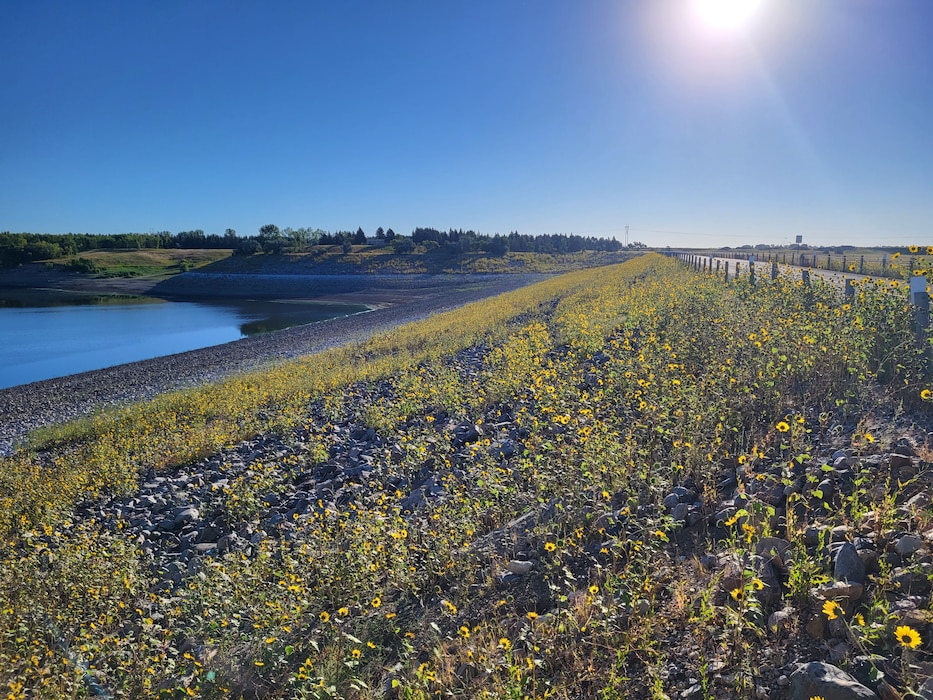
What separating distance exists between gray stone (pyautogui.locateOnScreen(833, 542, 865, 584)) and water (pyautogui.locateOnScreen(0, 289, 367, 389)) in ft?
98.8

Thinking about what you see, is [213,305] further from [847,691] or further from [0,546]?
[847,691]

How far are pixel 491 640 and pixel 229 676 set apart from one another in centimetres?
194

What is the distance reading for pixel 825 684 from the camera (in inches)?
88.8

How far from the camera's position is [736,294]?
452 inches

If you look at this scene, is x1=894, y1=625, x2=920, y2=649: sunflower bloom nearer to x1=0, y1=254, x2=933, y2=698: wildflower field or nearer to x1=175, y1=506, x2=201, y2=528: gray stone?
x1=0, y1=254, x2=933, y2=698: wildflower field

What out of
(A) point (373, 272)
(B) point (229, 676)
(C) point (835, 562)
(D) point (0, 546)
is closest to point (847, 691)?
(C) point (835, 562)

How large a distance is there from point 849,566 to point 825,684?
2.76 feet

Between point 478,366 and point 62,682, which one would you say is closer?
point 62,682

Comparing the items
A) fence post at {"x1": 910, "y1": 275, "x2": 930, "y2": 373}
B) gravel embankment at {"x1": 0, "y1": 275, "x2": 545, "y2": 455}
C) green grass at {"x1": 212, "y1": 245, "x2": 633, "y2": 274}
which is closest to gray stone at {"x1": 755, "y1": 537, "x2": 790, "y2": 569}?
fence post at {"x1": 910, "y1": 275, "x2": 930, "y2": 373}

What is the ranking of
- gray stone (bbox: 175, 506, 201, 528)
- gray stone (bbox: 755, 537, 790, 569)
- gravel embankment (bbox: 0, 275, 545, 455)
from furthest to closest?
1. gravel embankment (bbox: 0, 275, 545, 455)
2. gray stone (bbox: 175, 506, 201, 528)
3. gray stone (bbox: 755, 537, 790, 569)

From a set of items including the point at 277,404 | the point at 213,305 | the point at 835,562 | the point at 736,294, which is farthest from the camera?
the point at 213,305

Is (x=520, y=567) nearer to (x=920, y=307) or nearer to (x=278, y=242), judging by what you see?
(x=920, y=307)

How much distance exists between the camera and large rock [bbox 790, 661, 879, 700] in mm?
2207

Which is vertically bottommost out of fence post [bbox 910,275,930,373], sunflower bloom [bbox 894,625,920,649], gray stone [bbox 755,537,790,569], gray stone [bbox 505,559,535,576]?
gray stone [bbox 505,559,535,576]
